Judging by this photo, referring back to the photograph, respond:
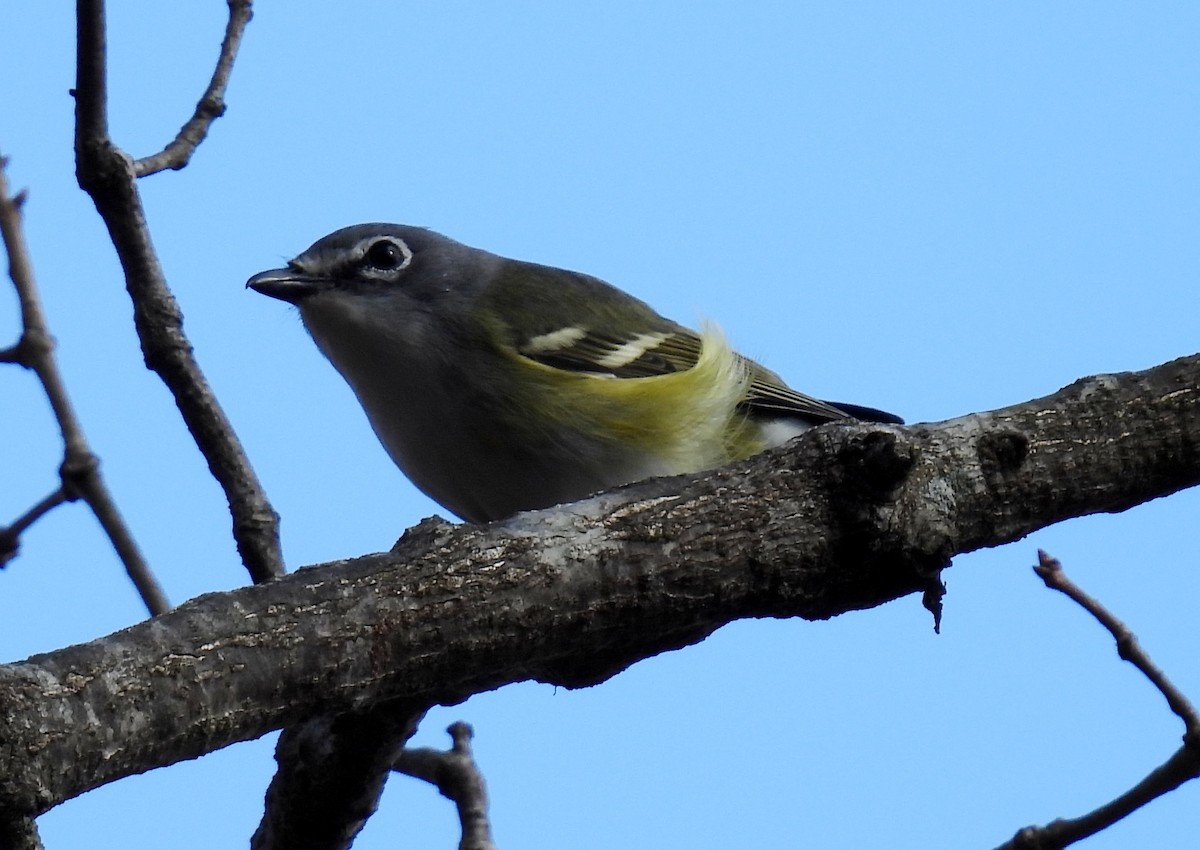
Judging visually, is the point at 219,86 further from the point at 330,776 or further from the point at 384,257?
the point at 330,776

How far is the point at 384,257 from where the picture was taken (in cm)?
589

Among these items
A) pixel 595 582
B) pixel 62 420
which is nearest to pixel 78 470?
pixel 62 420

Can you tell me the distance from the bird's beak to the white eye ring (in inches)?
9.5

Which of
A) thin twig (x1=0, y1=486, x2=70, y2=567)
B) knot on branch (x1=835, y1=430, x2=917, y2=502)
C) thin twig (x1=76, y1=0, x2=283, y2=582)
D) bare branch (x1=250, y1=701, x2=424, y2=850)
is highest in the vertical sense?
thin twig (x1=76, y1=0, x2=283, y2=582)

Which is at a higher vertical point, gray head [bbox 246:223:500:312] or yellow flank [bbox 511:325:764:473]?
gray head [bbox 246:223:500:312]

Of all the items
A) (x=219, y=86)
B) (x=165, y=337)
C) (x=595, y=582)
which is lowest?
(x=595, y=582)

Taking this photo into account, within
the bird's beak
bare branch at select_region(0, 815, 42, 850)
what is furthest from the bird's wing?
bare branch at select_region(0, 815, 42, 850)

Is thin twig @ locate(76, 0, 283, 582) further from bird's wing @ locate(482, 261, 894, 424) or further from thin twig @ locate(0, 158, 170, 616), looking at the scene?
bird's wing @ locate(482, 261, 894, 424)

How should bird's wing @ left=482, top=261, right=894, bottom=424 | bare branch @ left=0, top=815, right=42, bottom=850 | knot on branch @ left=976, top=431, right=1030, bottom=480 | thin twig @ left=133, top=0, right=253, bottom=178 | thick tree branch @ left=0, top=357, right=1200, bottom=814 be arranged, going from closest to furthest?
bare branch @ left=0, top=815, right=42, bottom=850 < thick tree branch @ left=0, top=357, right=1200, bottom=814 < knot on branch @ left=976, top=431, right=1030, bottom=480 < thin twig @ left=133, top=0, right=253, bottom=178 < bird's wing @ left=482, top=261, right=894, bottom=424

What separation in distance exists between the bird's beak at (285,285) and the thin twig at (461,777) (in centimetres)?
195

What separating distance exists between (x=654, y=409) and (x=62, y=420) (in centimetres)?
227

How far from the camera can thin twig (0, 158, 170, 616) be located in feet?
11.8

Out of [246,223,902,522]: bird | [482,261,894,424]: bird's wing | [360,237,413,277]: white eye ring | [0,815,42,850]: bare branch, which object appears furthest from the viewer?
[360,237,413,277]: white eye ring

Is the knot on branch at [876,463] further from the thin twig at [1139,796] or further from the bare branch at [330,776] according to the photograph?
the bare branch at [330,776]
